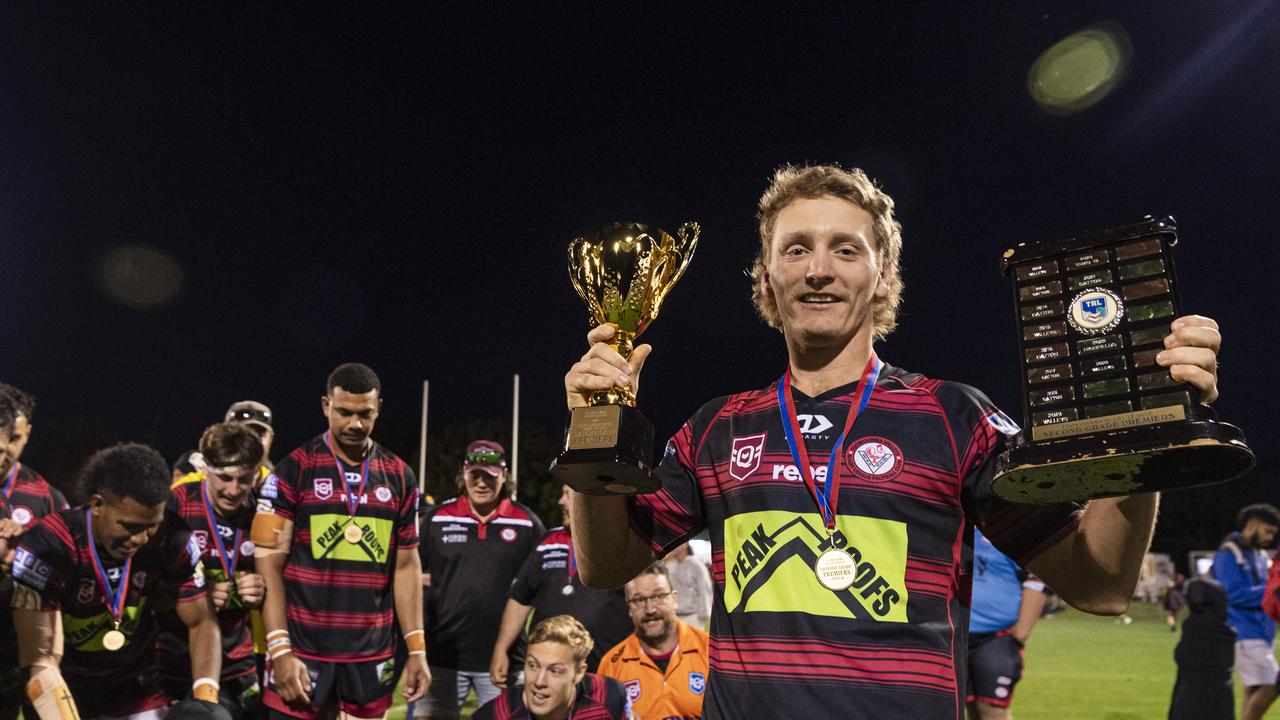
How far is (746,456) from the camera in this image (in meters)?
2.23

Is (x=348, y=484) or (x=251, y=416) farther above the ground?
(x=251, y=416)

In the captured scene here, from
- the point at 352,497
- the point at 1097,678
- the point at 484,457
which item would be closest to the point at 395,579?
the point at 352,497

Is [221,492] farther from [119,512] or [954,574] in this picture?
[954,574]

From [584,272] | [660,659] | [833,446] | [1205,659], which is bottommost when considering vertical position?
[1205,659]

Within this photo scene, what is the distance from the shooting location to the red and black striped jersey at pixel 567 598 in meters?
7.74

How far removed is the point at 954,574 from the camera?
2.04 m

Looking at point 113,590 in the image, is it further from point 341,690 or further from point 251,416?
point 251,416

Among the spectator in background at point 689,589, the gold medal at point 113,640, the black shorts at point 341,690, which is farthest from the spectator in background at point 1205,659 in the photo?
the gold medal at point 113,640

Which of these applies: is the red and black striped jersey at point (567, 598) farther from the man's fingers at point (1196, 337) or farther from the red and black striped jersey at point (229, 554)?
the man's fingers at point (1196, 337)

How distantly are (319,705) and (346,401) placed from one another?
6.34 ft

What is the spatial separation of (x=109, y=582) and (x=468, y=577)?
123 inches

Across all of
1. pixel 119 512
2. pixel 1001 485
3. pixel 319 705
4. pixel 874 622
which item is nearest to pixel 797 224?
pixel 1001 485

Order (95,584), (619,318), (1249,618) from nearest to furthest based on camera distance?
(619,318) → (95,584) → (1249,618)

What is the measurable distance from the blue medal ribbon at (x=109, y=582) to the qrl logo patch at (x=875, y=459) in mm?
4680
